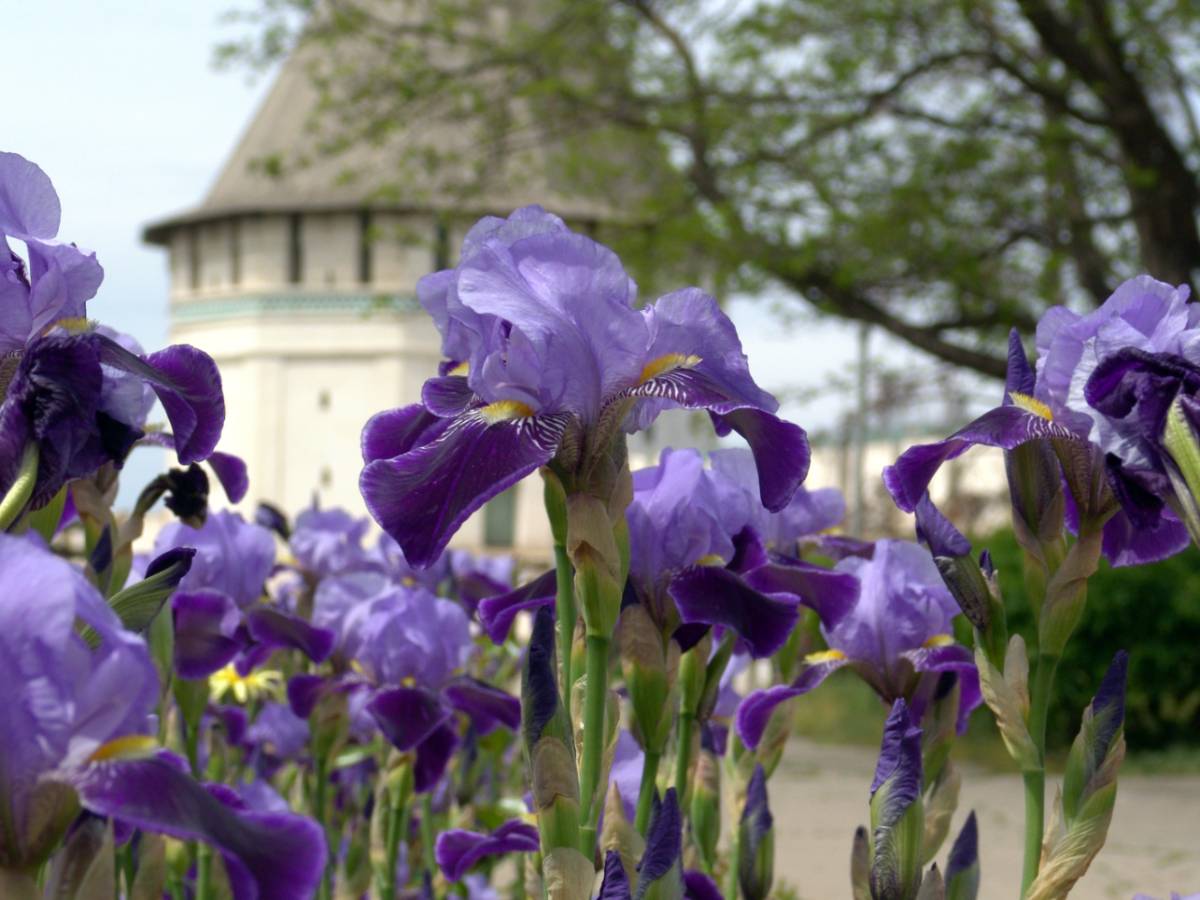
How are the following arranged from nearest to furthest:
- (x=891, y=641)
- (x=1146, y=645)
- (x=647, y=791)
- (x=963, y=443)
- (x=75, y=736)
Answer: (x=75, y=736) → (x=963, y=443) → (x=647, y=791) → (x=891, y=641) → (x=1146, y=645)

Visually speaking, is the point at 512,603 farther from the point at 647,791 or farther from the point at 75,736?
the point at 75,736

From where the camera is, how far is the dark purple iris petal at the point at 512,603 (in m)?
1.38

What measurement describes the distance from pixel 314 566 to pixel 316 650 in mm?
861

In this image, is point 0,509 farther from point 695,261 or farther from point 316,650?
point 695,261

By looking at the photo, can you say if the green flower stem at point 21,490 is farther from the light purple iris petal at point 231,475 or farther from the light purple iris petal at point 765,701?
the light purple iris petal at point 765,701

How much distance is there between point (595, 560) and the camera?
1.07 m

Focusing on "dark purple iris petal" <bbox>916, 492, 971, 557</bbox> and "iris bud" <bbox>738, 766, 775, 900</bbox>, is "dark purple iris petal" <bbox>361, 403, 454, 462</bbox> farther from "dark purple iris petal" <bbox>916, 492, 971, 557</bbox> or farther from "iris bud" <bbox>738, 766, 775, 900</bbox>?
"iris bud" <bbox>738, 766, 775, 900</bbox>

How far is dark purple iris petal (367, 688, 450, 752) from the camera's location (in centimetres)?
187

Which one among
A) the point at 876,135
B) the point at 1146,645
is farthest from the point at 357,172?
the point at 1146,645

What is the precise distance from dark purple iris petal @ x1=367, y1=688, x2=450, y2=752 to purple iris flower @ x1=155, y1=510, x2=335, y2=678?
135mm

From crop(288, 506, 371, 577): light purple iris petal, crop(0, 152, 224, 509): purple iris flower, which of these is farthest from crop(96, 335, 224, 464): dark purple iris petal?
crop(288, 506, 371, 577): light purple iris petal

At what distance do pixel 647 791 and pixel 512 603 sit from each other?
21 centimetres

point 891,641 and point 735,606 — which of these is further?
point 891,641

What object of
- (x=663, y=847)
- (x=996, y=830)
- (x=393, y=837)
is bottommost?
(x=996, y=830)
